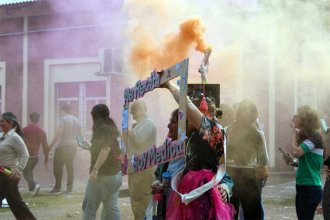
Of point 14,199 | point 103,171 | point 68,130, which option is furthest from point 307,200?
point 68,130

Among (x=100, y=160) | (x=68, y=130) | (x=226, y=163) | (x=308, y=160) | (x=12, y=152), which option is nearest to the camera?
(x=226, y=163)

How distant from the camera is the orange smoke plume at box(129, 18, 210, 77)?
16.9ft

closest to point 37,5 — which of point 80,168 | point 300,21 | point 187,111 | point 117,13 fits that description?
point 117,13

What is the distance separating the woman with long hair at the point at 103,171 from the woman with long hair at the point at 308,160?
1944mm

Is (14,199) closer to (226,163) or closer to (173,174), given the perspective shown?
(226,163)

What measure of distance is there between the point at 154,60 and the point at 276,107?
1102 cm

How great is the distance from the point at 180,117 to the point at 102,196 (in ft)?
9.34

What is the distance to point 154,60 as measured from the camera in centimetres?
564

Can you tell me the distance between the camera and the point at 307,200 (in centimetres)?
601

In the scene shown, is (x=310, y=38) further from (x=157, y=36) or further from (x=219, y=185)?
(x=219, y=185)

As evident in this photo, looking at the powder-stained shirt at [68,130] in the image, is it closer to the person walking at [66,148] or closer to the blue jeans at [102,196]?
the person walking at [66,148]

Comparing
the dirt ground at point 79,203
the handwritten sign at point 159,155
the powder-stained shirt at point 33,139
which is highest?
the handwritten sign at point 159,155

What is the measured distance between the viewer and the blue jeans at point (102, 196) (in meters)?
6.60

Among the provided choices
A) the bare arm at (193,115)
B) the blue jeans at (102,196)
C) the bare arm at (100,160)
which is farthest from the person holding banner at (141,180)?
the bare arm at (193,115)
